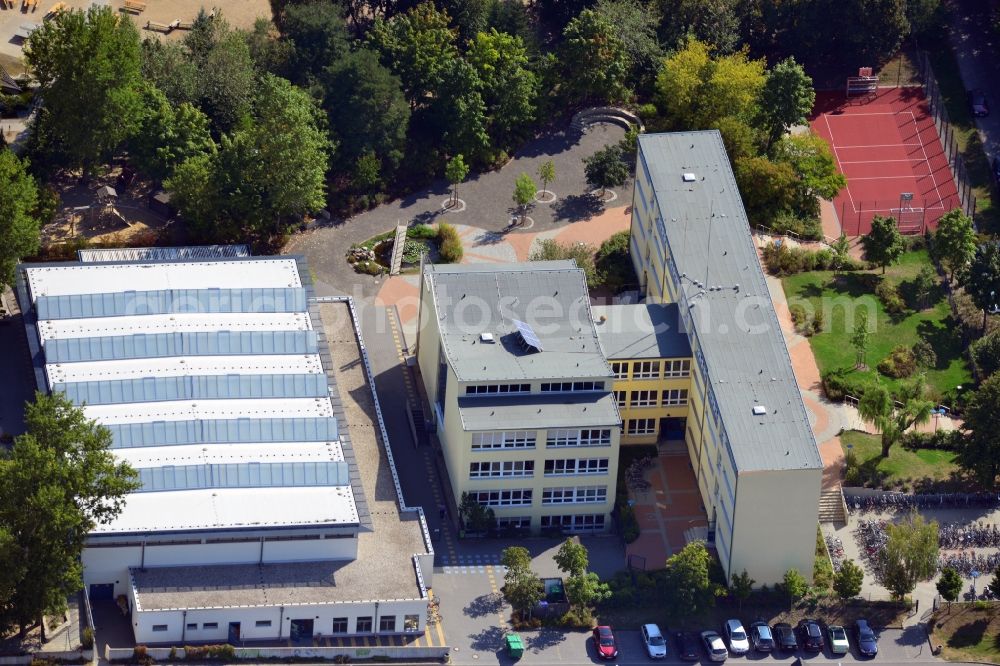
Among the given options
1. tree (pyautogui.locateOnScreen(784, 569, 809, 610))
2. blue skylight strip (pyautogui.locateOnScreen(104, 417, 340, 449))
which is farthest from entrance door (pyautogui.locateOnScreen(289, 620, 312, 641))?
tree (pyautogui.locateOnScreen(784, 569, 809, 610))

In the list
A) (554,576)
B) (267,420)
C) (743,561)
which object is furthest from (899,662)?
(267,420)

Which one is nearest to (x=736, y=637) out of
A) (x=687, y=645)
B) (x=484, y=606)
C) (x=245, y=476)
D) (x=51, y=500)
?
(x=687, y=645)

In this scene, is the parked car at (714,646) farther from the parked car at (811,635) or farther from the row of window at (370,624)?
the row of window at (370,624)

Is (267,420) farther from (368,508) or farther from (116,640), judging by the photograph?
(116,640)

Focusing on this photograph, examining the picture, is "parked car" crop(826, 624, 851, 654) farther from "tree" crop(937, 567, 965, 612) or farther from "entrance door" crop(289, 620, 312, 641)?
"entrance door" crop(289, 620, 312, 641)

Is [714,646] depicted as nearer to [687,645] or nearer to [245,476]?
[687,645]

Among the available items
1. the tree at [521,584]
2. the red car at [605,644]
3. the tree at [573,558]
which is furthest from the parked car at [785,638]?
the tree at [521,584]
